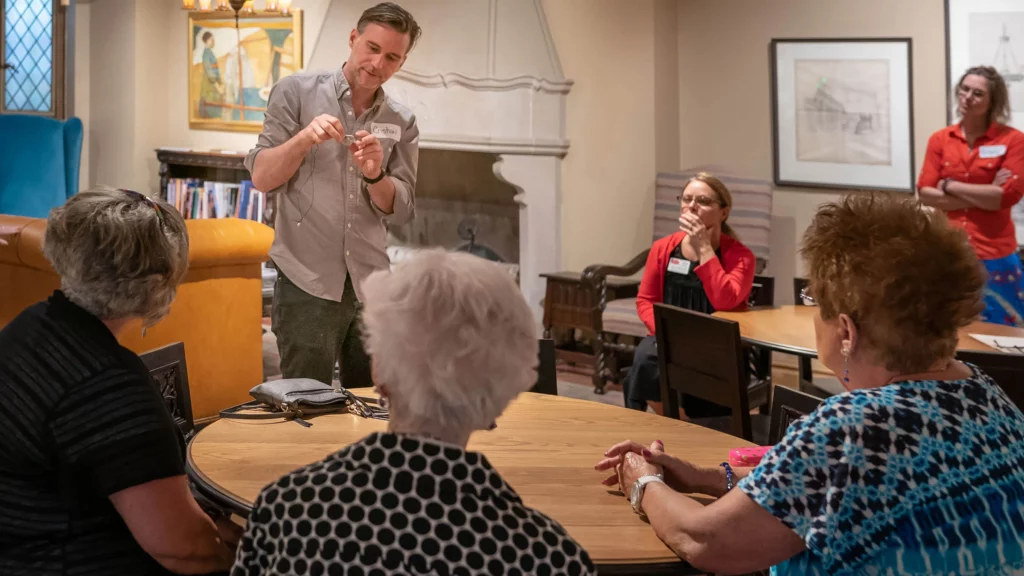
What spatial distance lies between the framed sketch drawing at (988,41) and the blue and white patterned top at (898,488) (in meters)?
4.85

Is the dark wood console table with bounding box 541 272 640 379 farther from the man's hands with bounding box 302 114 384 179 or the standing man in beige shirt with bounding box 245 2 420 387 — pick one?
the man's hands with bounding box 302 114 384 179

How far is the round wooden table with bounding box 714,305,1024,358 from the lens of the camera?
3.64m

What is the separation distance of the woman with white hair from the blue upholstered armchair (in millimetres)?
7878

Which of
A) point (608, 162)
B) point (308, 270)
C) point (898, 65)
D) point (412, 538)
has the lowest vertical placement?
point (412, 538)

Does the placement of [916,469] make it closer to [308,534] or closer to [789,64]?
[308,534]

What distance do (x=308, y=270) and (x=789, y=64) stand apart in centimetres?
427

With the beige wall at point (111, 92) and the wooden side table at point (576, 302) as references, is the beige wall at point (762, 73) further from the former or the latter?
the beige wall at point (111, 92)

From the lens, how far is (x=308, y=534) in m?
1.36

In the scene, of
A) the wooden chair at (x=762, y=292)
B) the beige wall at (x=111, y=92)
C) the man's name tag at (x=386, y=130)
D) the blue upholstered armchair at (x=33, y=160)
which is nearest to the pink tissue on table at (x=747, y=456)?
the man's name tag at (x=386, y=130)

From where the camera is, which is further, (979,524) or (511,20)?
(511,20)

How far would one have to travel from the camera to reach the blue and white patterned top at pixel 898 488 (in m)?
1.55

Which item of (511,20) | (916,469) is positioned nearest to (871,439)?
(916,469)

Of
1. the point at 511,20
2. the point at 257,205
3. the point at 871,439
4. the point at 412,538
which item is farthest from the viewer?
the point at 257,205

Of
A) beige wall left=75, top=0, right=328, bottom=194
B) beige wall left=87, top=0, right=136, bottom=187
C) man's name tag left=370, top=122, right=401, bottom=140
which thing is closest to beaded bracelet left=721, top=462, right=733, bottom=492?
man's name tag left=370, top=122, right=401, bottom=140
